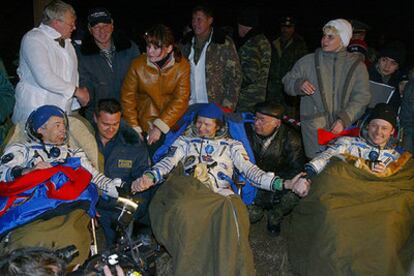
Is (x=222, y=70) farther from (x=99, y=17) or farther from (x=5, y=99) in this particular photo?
(x=5, y=99)

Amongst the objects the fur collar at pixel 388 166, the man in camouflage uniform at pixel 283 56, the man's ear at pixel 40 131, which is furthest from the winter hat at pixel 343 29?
the man's ear at pixel 40 131

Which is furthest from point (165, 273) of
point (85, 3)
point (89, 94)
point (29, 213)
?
point (85, 3)

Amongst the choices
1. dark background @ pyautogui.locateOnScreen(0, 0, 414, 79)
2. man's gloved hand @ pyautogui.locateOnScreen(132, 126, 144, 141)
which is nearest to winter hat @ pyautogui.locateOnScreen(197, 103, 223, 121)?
man's gloved hand @ pyautogui.locateOnScreen(132, 126, 144, 141)

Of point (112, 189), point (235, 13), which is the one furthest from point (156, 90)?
point (235, 13)

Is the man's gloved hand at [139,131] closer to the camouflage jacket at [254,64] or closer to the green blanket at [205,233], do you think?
the green blanket at [205,233]

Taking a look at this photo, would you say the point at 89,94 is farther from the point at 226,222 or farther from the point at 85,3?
the point at 85,3

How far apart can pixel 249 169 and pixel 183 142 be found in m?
0.65

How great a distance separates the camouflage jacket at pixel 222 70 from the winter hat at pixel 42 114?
1796mm

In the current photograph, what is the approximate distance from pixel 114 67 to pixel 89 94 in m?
0.38

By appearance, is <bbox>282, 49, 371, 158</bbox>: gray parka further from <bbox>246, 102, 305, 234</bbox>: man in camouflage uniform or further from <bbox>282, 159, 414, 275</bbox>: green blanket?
<bbox>282, 159, 414, 275</bbox>: green blanket

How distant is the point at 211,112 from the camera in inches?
190

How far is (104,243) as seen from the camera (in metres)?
5.11

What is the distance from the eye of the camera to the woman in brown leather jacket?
16.5 ft

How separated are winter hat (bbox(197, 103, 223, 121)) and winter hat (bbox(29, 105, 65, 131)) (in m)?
1.22
